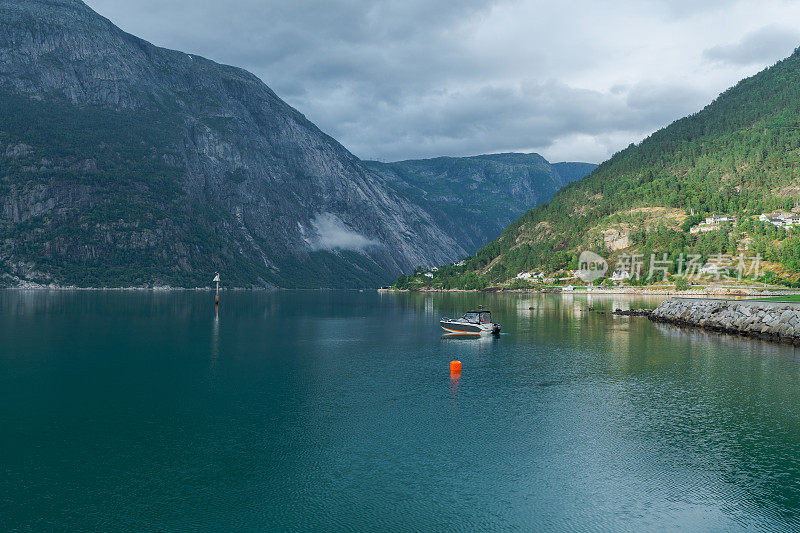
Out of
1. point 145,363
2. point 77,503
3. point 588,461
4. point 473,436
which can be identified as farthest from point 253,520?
point 145,363

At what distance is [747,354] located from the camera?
78562 millimetres

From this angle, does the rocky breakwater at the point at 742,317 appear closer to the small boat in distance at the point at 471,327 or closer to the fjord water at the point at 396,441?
the fjord water at the point at 396,441

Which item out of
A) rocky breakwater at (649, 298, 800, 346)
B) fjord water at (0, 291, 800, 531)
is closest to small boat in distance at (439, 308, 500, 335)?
fjord water at (0, 291, 800, 531)

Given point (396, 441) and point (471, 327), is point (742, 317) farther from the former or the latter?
point (396, 441)

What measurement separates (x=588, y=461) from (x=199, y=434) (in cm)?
2801

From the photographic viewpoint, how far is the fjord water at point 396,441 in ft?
89.7

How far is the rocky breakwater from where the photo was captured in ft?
306

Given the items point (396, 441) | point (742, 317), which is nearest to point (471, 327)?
point (742, 317)

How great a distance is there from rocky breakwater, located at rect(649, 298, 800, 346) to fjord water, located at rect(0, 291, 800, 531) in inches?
814

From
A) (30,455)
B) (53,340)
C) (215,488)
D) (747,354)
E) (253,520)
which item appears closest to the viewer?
(253,520)

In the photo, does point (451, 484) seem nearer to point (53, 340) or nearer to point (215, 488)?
point (215, 488)

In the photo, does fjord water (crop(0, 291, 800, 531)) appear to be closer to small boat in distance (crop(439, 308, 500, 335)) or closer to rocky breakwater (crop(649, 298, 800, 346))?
rocky breakwater (crop(649, 298, 800, 346))

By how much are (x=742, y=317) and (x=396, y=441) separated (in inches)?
3827

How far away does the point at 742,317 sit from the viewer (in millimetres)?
105875
